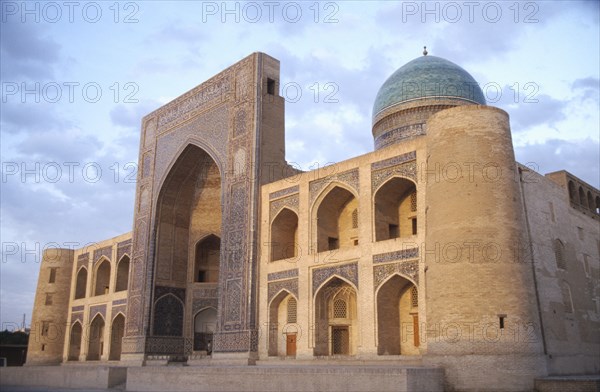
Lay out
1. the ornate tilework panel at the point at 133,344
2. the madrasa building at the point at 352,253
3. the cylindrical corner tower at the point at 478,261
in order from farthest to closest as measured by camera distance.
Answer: the ornate tilework panel at the point at 133,344 < the madrasa building at the point at 352,253 < the cylindrical corner tower at the point at 478,261

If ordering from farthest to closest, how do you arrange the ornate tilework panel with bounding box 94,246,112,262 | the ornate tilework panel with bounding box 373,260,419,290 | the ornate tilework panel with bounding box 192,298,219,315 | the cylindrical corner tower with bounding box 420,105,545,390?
the ornate tilework panel with bounding box 94,246,112,262
the ornate tilework panel with bounding box 192,298,219,315
the ornate tilework panel with bounding box 373,260,419,290
the cylindrical corner tower with bounding box 420,105,545,390

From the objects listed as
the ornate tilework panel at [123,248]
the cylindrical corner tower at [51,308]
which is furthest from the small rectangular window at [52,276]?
the ornate tilework panel at [123,248]

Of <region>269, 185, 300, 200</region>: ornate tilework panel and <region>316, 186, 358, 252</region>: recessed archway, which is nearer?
<region>316, 186, 358, 252</region>: recessed archway

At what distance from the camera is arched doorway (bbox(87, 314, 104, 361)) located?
2080 cm

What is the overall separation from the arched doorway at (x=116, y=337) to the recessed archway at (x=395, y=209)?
34.7ft

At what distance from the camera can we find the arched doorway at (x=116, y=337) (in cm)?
1917

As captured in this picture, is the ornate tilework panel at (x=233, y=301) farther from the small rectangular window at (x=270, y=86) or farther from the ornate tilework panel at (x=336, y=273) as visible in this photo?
the small rectangular window at (x=270, y=86)

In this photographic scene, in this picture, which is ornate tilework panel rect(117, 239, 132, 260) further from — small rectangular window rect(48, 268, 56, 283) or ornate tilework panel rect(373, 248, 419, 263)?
ornate tilework panel rect(373, 248, 419, 263)

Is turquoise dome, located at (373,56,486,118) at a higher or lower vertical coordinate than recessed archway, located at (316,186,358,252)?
higher

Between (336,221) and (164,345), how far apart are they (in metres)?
6.48

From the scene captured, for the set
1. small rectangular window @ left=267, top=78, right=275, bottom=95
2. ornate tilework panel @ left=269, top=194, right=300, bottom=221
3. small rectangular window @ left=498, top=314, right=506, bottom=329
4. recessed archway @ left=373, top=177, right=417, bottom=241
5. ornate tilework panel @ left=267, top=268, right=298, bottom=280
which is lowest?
small rectangular window @ left=498, top=314, right=506, bottom=329

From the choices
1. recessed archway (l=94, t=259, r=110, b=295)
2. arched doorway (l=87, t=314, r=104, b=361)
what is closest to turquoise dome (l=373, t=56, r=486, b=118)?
recessed archway (l=94, t=259, r=110, b=295)

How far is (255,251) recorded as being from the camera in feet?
45.4

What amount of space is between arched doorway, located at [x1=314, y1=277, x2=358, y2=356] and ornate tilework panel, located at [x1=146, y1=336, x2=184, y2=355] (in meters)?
5.89
